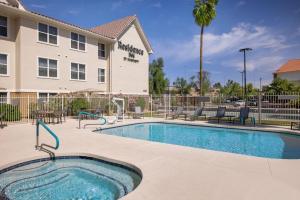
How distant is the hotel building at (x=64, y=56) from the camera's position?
18.5 m

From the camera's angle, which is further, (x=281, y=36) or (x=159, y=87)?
(x=159, y=87)

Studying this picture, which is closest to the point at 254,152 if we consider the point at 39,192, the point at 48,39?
the point at 39,192

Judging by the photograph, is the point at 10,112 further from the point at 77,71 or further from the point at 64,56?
the point at 77,71

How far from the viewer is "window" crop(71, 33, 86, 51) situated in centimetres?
2309

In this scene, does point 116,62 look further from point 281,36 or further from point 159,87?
point 159,87

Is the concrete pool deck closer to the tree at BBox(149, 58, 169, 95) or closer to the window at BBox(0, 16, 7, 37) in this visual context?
the window at BBox(0, 16, 7, 37)

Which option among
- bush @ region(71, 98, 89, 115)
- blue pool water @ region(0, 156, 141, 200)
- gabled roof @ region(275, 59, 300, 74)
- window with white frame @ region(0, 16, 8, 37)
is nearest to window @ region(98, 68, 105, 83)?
bush @ region(71, 98, 89, 115)

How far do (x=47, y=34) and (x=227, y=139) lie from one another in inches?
692

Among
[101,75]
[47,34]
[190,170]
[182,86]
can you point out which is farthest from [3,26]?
[182,86]

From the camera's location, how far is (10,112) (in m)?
16.7

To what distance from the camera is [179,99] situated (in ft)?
81.5

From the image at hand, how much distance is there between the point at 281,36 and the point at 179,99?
1505cm

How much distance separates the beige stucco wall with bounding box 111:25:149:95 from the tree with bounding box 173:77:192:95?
3409 cm

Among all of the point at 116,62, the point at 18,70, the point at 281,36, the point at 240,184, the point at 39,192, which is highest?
the point at 281,36
